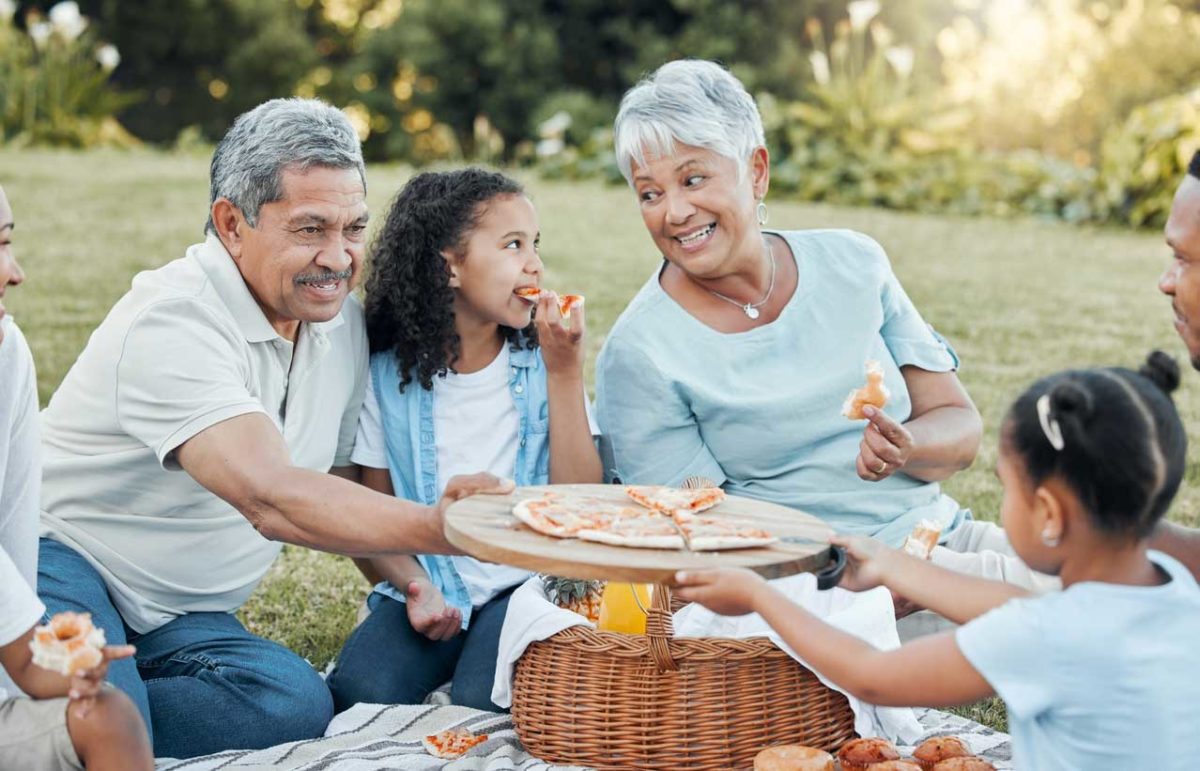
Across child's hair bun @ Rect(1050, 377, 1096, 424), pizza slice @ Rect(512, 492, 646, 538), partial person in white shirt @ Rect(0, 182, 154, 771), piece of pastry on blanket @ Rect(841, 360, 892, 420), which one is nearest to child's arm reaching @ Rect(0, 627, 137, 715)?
partial person in white shirt @ Rect(0, 182, 154, 771)

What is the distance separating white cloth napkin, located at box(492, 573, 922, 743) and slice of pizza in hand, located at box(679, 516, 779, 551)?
17.9 inches

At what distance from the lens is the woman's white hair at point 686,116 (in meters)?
4.06

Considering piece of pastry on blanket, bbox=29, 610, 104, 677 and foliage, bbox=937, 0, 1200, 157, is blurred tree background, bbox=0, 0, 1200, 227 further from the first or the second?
piece of pastry on blanket, bbox=29, 610, 104, 677

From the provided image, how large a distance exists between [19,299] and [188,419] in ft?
18.8

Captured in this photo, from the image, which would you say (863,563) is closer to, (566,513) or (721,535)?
(721,535)

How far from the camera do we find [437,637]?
415cm

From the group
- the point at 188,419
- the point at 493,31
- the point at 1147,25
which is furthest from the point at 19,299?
the point at 1147,25

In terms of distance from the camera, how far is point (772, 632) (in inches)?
139

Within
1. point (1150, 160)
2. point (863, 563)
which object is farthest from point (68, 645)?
point (1150, 160)

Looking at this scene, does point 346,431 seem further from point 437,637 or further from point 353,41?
point 353,41

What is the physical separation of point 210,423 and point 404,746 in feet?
3.25

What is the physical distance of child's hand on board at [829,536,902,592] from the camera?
304cm

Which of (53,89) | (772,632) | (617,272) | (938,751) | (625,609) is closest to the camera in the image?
(938,751)

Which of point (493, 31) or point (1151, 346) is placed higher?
point (493, 31)
